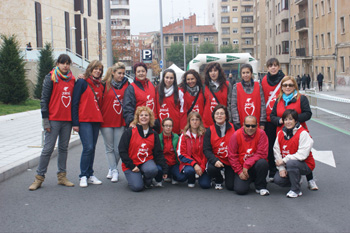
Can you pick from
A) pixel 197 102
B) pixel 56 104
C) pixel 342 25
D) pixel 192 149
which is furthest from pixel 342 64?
pixel 56 104

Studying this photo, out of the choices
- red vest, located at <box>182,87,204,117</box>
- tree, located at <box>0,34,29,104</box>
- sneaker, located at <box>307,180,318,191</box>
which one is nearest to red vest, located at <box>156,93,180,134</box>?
red vest, located at <box>182,87,204,117</box>

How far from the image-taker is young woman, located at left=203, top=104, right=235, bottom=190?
6953 mm

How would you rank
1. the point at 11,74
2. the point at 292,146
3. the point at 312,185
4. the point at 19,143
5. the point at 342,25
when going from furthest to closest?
1. the point at 342,25
2. the point at 11,74
3. the point at 19,143
4. the point at 312,185
5. the point at 292,146

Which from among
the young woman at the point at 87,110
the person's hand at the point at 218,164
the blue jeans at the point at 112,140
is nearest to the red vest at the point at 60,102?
the young woman at the point at 87,110

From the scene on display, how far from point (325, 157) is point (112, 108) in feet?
15.2

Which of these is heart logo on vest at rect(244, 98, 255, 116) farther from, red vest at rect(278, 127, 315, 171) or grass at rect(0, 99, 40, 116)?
grass at rect(0, 99, 40, 116)

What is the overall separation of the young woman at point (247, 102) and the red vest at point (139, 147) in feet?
4.45

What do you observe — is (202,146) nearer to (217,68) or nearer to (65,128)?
(217,68)

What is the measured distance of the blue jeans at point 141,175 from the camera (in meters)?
6.99

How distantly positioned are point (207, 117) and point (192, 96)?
16.5 inches

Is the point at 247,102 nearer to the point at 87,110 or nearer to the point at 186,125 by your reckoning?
the point at 186,125

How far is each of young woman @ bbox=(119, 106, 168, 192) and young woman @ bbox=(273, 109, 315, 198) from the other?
5.63 ft

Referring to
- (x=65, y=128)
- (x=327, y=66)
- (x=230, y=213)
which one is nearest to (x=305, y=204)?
(x=230, y=213)

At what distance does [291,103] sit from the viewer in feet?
23.1
